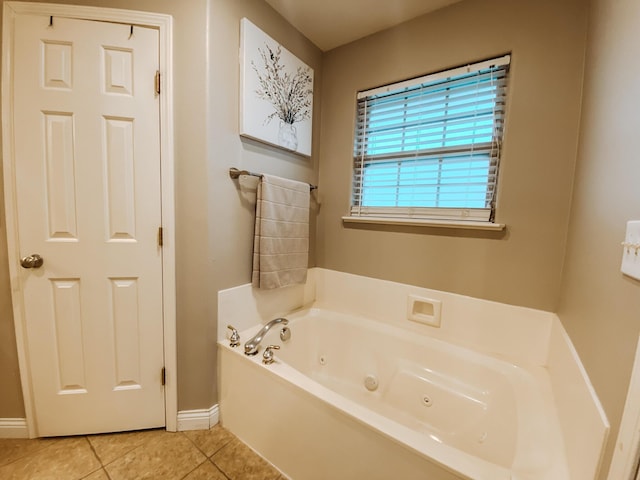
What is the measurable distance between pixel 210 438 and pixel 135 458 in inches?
12.5

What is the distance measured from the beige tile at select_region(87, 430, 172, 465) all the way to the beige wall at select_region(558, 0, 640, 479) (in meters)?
1.74

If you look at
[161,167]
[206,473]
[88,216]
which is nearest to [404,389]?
[206,473]

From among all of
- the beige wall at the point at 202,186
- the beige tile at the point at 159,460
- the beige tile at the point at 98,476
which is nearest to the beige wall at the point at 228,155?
the beige wall at the point at 202,186

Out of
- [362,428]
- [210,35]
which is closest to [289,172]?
[210,35]

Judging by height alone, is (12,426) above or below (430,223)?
below

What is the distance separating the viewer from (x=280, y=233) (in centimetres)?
159

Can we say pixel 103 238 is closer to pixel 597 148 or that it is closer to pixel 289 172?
pixel 289 172

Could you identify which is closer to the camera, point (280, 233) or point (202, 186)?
point (202, 186)

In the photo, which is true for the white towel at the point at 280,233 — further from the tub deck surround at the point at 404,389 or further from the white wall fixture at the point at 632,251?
the white wall fixture at the point at 632,251

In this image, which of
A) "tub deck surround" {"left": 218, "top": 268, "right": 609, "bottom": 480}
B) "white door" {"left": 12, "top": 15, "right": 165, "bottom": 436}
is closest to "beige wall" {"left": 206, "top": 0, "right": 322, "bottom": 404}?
"tub deck surround" {"left": 218, "top": 268, "right": 609, "bottom": 480}

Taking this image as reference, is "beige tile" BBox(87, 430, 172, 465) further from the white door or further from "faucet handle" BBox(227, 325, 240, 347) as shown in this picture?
"faucet handle" BBox(227, 325, 240, 347)

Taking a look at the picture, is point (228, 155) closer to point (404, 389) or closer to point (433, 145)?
point (433, 145)

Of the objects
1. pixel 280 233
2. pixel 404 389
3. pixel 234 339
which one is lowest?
pixel 404 389

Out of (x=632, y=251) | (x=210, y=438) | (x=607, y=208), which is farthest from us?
(x=210, y=438)
